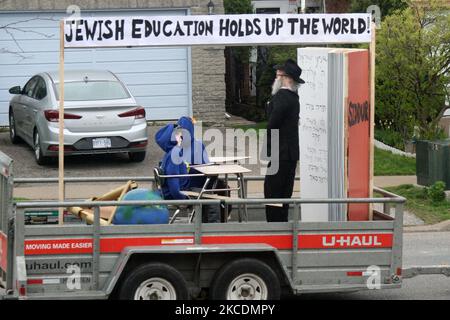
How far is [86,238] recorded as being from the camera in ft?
25.6

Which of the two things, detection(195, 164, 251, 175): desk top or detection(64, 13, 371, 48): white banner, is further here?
detection(195, 164, 251, 175): desk top

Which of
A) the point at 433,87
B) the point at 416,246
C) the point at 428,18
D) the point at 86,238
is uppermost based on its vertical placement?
the point at 428,18

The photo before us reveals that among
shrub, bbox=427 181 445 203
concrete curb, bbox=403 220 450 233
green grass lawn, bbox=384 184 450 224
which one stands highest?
shrub, bbox=427 181 445 203

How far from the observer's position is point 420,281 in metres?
10.1

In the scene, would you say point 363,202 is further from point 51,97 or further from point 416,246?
point 51,97

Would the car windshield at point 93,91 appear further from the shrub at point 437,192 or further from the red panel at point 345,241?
the red panel at point 345,241

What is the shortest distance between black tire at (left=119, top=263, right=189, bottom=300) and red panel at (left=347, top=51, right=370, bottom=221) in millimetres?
1654

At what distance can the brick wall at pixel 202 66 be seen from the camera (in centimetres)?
2034

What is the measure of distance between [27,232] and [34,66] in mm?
13043

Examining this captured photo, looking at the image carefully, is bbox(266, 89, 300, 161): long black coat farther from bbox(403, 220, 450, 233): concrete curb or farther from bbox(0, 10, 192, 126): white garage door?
bbox(0, 10, 192, 126): white garage door

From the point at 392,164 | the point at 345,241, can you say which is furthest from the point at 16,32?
the point at 345,241

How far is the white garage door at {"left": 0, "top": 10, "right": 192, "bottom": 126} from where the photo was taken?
20.2 m

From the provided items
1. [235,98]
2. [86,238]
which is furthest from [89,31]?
[235,98]

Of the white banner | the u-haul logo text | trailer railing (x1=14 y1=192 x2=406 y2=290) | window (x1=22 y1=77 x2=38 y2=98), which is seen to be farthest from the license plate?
the u-haul logo text
